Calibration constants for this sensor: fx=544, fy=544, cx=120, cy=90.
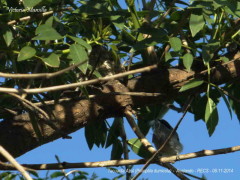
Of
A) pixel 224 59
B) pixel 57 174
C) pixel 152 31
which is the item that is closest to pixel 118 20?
pixel 152 31

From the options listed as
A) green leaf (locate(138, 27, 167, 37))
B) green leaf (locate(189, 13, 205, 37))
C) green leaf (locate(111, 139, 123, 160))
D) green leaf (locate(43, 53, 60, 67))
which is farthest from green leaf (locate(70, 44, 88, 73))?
green leaf (locate(111, 139, 123, 160))

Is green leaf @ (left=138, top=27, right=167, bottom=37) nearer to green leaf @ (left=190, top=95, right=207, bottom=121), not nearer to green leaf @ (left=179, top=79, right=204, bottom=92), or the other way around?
green leaf @ (left=179, top=79, right=204, bottom=92)

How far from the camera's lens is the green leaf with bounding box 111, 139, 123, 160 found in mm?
1525

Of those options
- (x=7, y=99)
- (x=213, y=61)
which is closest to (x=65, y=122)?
(x=7, y=99)

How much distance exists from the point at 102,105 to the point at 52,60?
29 cm

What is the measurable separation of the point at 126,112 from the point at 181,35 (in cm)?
23

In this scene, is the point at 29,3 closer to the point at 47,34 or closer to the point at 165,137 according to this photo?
the point at 47,34

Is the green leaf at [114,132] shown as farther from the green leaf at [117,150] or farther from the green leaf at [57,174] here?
the green leaf at [57,174]

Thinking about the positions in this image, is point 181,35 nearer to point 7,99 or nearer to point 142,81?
point 142,81

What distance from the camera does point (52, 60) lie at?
3.47ft

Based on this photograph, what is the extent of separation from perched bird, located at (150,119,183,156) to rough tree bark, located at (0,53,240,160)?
20 cm

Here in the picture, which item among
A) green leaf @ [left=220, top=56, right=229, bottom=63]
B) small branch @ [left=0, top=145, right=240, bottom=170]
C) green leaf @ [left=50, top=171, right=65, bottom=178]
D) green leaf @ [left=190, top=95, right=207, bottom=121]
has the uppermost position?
green leaf @ [left=220, top=56, right=229, bottom=63]

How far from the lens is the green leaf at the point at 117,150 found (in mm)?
1525

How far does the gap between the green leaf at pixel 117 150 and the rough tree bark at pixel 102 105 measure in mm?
201
